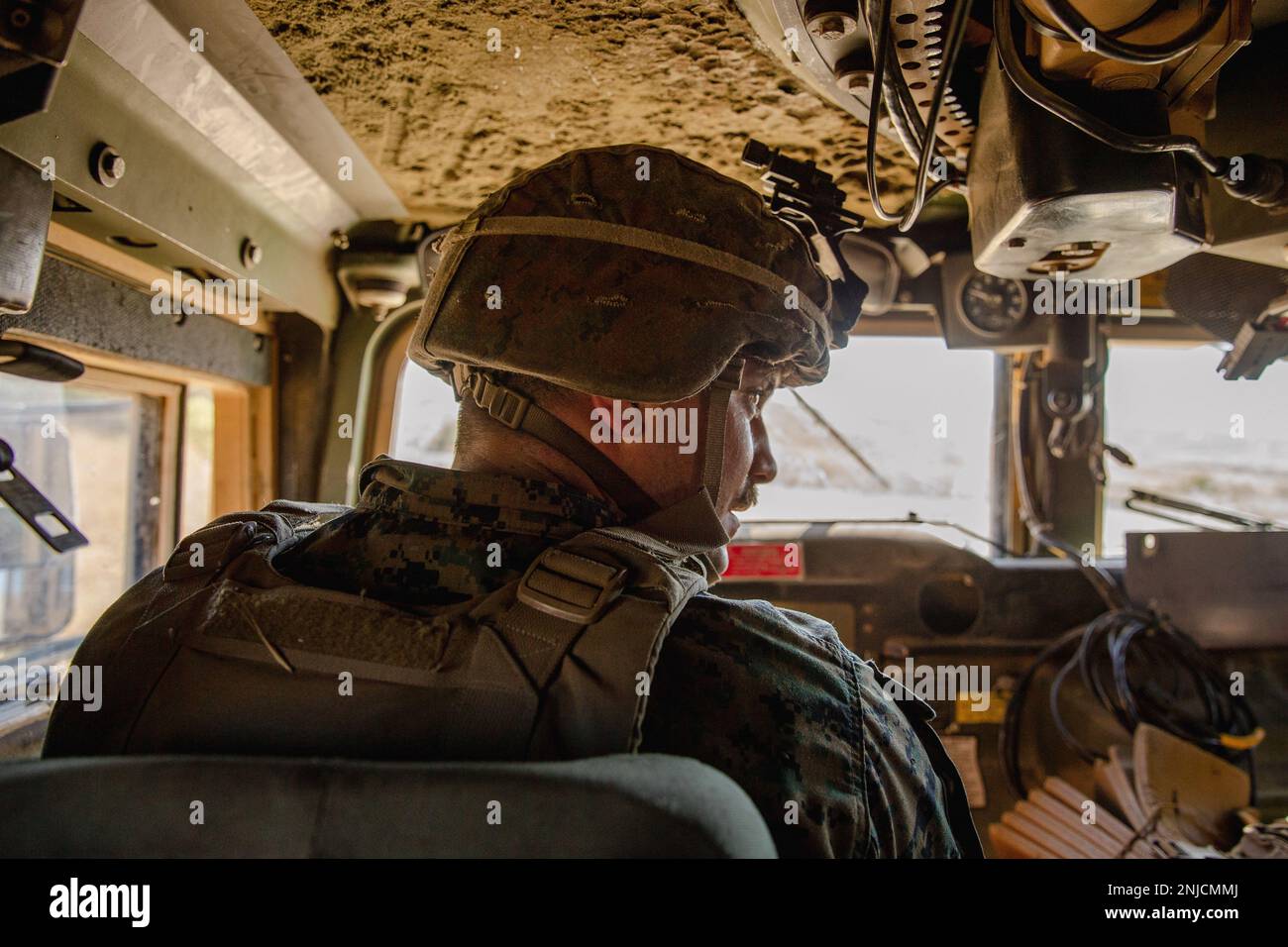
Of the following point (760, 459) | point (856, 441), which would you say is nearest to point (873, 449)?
point (856, 441)

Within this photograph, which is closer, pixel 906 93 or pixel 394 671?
pixel 394 671

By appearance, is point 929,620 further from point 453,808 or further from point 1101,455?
point 453,808

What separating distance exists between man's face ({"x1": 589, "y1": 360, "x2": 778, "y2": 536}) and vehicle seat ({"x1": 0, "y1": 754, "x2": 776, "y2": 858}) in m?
0.58

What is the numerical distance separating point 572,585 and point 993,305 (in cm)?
228

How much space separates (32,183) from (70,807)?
3.58ft

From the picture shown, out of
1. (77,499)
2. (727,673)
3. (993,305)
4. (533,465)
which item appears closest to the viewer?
(727,673)

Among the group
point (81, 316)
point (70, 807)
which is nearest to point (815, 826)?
point (70, 807)

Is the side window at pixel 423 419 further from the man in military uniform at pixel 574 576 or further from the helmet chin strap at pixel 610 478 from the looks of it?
the helmet chin strap at pixel 610 478

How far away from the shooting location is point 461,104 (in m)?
1.80

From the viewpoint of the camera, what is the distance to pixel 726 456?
1.33 metres

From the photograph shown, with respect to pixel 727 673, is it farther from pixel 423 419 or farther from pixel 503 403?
pixel 423 419

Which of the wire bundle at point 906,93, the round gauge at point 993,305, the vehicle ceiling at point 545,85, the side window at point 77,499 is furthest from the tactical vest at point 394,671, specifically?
the round gauge at point 993,305

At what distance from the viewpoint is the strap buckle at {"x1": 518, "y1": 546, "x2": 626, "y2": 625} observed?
855mm

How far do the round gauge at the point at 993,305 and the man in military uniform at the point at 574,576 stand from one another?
4.64ft
